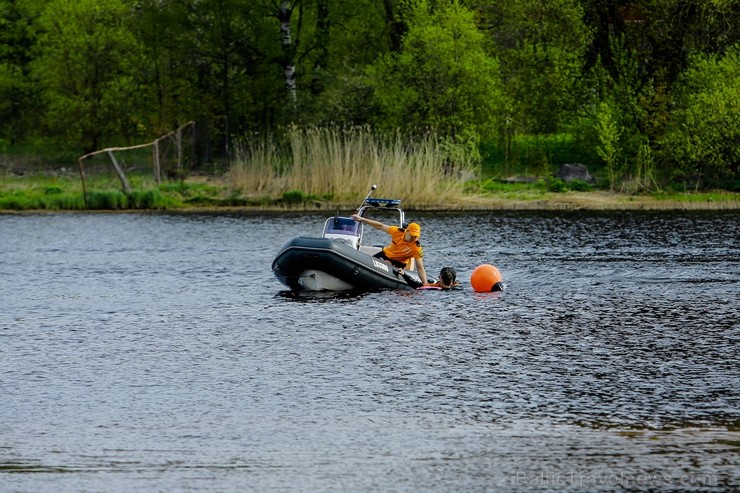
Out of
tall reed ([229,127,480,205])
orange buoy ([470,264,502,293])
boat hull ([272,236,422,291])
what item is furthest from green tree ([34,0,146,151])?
orange buoy ([470,264,502,293])

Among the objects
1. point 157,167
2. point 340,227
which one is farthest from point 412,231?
point 157,167

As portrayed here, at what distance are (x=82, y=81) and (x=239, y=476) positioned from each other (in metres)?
46.9

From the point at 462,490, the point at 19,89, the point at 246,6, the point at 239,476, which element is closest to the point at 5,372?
the point at 239,476

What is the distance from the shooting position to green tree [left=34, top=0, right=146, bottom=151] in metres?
56.5

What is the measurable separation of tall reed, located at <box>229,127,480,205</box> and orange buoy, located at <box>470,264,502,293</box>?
17832 millimetres

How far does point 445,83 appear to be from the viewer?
169 feet

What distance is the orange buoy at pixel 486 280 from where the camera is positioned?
83.4 feet

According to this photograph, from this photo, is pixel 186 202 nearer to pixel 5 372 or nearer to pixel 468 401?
pixel 5 372

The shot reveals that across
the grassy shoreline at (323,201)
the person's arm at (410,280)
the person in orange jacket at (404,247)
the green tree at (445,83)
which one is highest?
the green tree at (445,83)

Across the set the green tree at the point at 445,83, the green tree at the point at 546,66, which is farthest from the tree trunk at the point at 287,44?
the green tree at the point at 546,66

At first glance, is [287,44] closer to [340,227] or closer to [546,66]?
[546,66]

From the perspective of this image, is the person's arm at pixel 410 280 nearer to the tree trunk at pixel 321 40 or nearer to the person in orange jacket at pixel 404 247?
the person in orange jacket at pixel 404 247

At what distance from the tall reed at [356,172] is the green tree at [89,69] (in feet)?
36.2

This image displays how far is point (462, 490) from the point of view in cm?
1226
